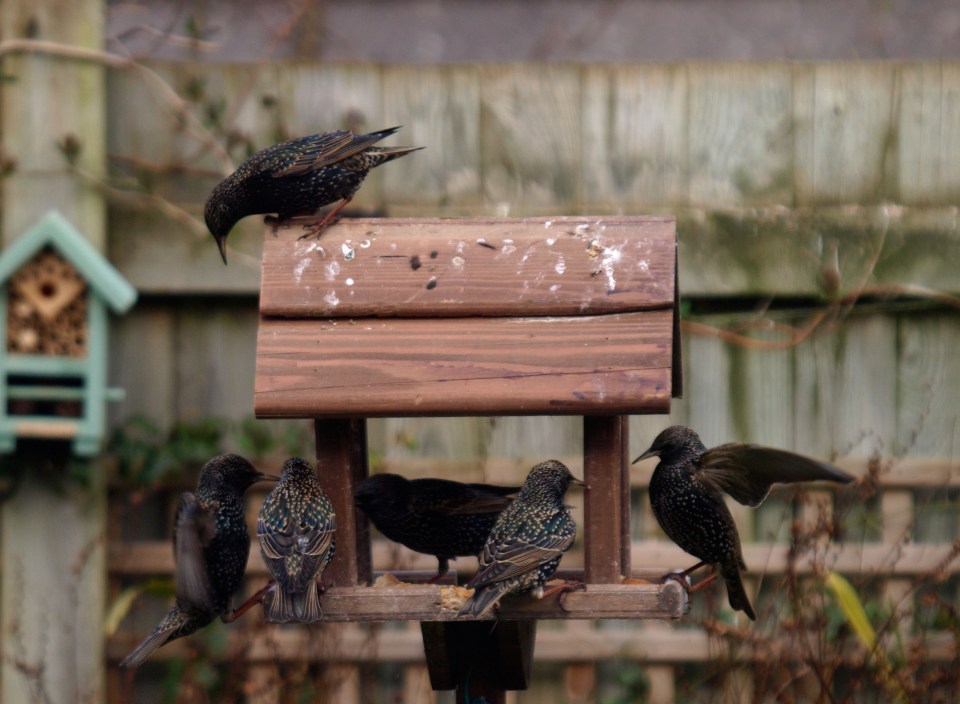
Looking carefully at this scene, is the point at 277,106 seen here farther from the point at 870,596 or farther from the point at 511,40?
the point at 511,40

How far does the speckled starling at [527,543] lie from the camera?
3078mm

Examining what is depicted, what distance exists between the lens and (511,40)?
923cm

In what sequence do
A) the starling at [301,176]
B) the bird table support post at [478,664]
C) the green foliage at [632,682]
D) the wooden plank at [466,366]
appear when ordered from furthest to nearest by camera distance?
the green foliage at [632,682], the starling at [301,176], the bird table support post at [478,664], the wooden plank at [466,366]

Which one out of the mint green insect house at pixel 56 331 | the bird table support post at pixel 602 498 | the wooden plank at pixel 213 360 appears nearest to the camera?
the bird table support post at pixel 602 498

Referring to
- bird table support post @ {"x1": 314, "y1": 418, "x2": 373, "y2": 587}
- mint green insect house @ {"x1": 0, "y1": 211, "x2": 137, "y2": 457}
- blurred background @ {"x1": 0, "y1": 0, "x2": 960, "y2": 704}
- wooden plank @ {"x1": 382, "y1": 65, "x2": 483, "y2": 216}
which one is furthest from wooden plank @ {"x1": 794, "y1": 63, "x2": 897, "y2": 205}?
bird table support post @ {"x1": 314, "y1": 418, "x2": 373, "y2": 587}

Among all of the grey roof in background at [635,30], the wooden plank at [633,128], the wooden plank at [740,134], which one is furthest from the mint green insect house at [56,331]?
the grey roof in background at [635,30]

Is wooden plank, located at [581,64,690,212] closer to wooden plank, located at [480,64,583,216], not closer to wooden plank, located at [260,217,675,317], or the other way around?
wooden plank, located at [480,64,583,216]

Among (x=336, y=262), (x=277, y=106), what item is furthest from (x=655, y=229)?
(x=277, y=106)

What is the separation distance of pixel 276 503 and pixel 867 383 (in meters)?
2.79

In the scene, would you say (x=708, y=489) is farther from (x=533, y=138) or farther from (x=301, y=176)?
(x=533, y=138)

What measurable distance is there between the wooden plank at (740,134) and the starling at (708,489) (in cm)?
191

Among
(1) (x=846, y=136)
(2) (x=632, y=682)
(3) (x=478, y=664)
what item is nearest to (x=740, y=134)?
(1) (x=846, y=136)

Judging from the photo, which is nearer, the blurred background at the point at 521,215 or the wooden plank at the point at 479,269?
the wooden plank at the point at 479,269

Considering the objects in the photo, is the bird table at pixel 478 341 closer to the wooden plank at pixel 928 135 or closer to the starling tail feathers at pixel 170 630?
the starling tail feathers at pixel 170 630
